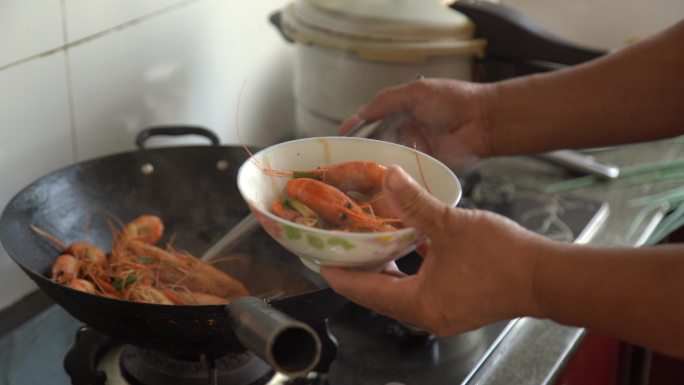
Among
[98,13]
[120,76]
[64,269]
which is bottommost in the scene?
[64,269]

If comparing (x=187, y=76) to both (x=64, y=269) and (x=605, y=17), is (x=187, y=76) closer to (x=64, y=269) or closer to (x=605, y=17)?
(x=64, y=269)

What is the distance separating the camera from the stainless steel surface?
148 cm

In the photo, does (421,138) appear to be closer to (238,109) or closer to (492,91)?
(492,91)

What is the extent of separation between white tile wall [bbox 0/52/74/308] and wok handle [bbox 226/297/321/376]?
0.55 metres

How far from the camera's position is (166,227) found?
1.17m

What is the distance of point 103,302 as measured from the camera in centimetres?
78

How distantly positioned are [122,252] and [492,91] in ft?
1.78

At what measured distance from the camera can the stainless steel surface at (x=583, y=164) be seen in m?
1.48

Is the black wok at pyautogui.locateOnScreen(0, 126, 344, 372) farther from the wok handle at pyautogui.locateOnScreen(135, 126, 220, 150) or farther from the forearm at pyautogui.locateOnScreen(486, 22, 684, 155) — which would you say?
the forearm at pyautogui.locateOnScreen(486, 22, 684, 155)

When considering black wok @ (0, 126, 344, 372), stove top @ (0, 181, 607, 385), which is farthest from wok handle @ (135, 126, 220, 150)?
stove top @ (0, 181, 607, 385)

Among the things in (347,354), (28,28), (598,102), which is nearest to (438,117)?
(598,102)

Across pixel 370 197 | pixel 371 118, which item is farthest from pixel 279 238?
pixel 371 118

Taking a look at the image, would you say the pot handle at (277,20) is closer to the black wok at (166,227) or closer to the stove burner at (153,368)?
the black wok at (166,227)

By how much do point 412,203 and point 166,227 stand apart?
58 cm
